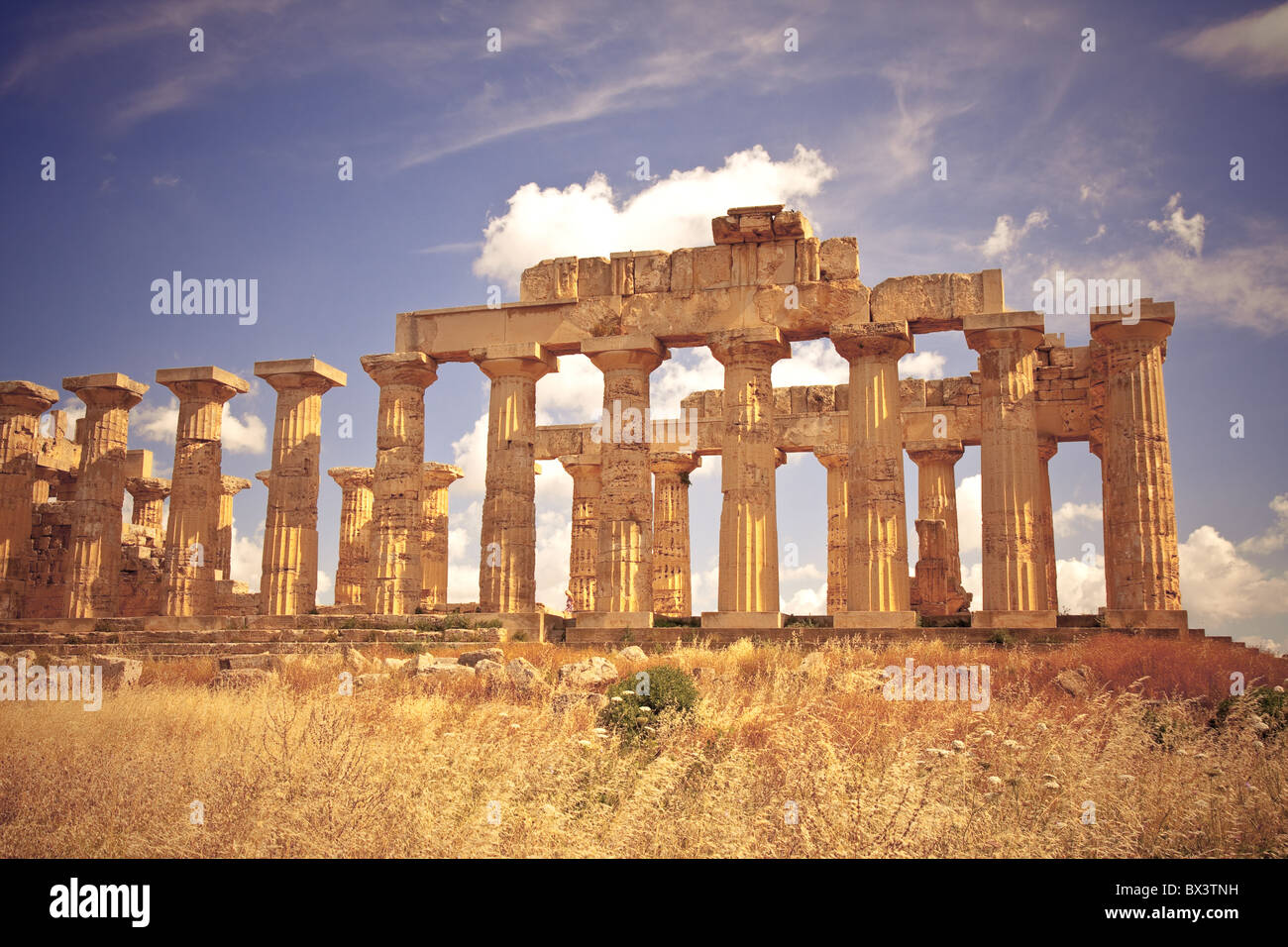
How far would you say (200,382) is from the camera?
27.6 metres

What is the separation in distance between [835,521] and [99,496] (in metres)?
20.3

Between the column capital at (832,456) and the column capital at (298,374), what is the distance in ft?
43.9

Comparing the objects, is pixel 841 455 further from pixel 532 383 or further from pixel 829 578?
pixel 532 383

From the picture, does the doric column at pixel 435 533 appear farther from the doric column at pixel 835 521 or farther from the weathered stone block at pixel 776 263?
the weathered stone block at pixel 776 263

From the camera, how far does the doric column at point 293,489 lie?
87.6 feet

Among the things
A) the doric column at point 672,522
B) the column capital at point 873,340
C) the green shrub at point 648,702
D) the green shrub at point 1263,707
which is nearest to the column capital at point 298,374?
the doric column at point 672,522

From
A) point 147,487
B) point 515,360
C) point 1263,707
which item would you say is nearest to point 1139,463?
point 1263,707

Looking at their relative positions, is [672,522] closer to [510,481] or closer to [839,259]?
[510,481]

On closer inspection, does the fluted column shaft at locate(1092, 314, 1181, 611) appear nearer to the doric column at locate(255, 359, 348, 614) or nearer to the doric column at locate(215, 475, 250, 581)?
the doric column at locate(255, 359, 348, 614)
